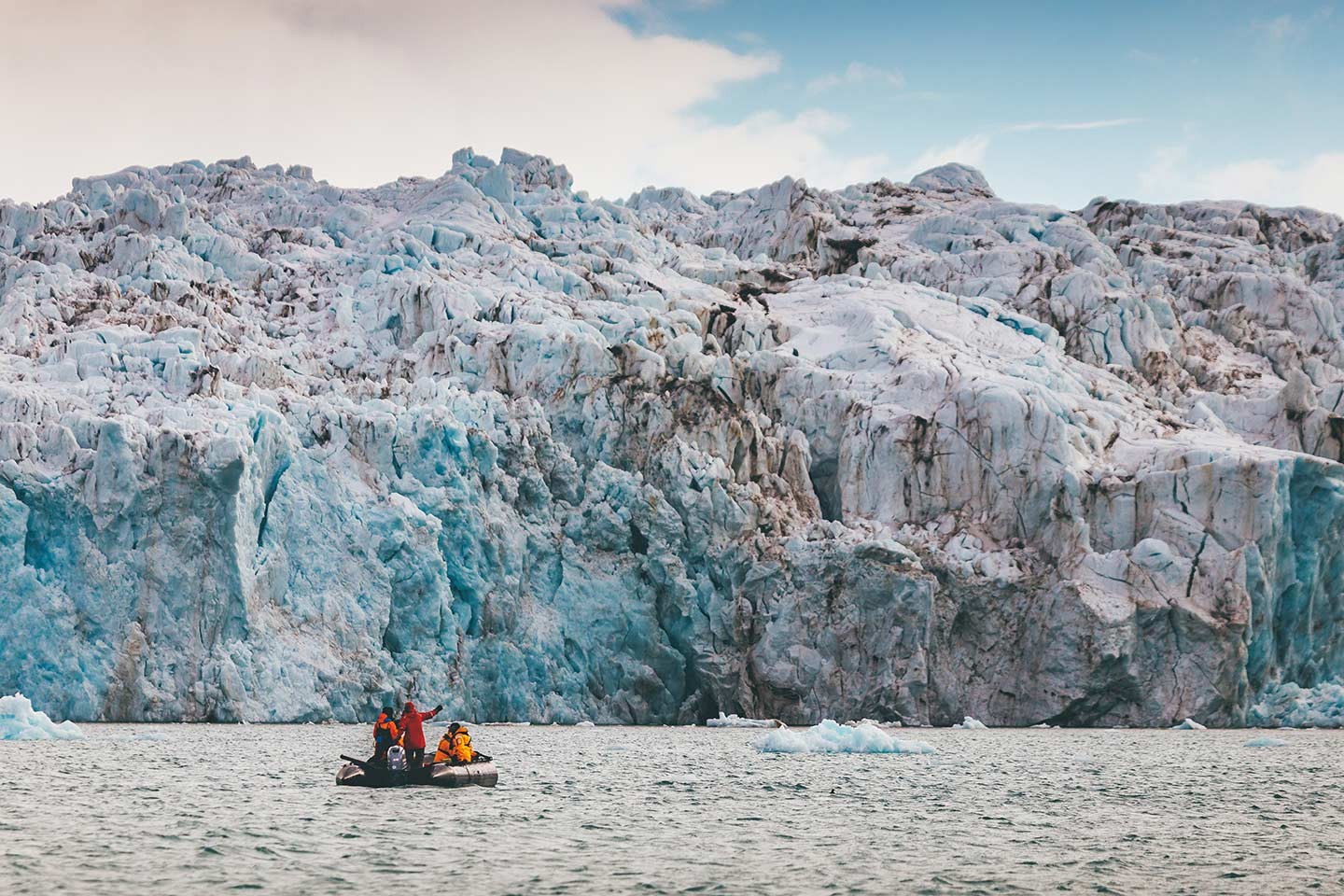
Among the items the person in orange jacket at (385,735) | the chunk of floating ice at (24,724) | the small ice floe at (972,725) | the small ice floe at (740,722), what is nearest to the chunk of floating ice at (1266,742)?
the small ice floe at (972,725)

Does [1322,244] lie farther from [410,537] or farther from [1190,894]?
[1190,894]

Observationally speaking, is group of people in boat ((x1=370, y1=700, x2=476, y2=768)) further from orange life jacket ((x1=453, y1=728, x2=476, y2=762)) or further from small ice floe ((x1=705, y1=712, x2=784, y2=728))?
small ice floe ((x1=705, y1=712, x2=784, y2=728))

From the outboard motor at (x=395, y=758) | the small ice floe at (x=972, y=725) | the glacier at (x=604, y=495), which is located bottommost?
the small ice floe at (x=972, y=725)

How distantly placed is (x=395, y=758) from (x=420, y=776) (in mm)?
590

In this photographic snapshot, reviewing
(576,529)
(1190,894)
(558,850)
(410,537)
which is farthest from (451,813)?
(576,529)

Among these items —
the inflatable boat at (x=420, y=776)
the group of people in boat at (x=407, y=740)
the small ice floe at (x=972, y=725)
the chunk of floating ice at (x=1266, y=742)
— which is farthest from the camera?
the small ice floe at (x=972, y=725)

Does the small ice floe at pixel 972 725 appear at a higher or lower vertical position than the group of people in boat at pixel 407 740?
lower

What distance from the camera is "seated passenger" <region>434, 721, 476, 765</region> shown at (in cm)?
2716

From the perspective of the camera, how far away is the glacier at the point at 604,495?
1777 inches

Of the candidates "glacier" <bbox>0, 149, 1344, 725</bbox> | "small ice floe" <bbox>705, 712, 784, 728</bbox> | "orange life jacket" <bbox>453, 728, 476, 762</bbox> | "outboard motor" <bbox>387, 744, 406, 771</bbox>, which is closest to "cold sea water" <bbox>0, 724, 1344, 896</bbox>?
"outboard motor" <bbox>387, 744, 406, 771</bbox>

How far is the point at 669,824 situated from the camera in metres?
21.7

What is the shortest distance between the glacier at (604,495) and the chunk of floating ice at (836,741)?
12424mm

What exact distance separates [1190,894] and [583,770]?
1672 centimetres

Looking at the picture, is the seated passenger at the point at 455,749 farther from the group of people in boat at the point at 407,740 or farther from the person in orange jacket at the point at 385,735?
the person in orange jacket at the point at 385,735
